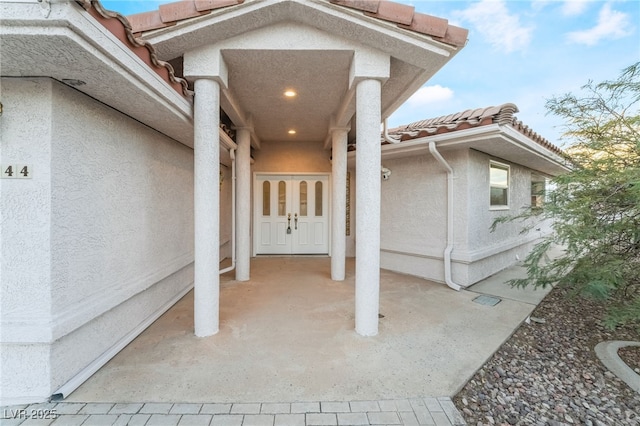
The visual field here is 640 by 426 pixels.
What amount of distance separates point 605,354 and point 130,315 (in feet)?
20.4

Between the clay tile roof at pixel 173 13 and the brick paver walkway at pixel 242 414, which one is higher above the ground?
the clay tile roof at pixel 173 13

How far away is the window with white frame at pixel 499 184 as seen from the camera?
658cm

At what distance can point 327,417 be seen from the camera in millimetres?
2209

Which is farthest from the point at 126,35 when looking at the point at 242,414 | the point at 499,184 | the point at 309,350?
the point at 499,184

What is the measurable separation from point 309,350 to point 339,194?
367cm

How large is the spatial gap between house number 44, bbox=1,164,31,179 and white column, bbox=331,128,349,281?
15.9 ft

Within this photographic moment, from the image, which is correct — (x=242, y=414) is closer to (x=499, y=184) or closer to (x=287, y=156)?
(x=287, y=156)

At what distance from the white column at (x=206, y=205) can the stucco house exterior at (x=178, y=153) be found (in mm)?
20

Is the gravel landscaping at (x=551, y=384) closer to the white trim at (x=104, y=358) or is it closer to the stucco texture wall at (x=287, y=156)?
the white trim at (x=104, y=358)

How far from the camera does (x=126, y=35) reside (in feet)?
7.86

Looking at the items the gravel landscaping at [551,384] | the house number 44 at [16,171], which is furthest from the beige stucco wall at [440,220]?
the house number 44 at [16,171]

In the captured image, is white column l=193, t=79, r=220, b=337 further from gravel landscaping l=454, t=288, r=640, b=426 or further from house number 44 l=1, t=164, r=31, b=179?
gravel landscaping l=454, t=288, r=640, b=426

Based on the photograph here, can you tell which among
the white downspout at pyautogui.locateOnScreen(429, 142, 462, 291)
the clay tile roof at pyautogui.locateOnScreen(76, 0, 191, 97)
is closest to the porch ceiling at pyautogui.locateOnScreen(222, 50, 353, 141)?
the clay tile roof at pyautogui.locateOnScreen(76, 0, 191, 97)

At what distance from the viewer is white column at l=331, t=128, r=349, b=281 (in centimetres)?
608
